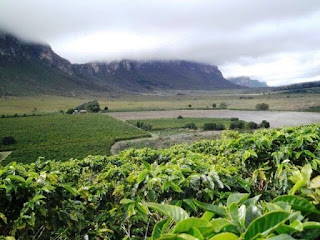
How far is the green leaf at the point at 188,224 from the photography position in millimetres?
1208

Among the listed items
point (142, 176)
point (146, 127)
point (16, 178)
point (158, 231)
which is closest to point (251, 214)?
point (158, 231)

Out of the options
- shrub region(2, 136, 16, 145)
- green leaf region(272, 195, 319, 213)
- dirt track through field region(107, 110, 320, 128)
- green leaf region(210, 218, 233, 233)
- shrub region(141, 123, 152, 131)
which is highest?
green leaf region(272, 195, 319, 213)

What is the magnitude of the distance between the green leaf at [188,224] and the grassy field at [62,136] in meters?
48.4

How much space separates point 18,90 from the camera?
16188cm

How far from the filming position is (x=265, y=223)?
1153mm

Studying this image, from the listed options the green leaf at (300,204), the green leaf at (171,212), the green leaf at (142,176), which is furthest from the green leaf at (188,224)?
the green leaf at (142,176)

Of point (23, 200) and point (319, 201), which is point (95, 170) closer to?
point (23, 200)

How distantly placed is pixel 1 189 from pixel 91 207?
1288 mm

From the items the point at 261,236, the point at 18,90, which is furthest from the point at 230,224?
the point at 18,90

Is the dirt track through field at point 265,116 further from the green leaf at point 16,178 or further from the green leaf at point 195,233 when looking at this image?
the green leaf at point 195,233

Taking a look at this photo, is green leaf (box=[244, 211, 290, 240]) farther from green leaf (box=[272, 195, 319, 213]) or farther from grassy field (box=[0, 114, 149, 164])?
grassy field (box=[0, 114, 149, 164])

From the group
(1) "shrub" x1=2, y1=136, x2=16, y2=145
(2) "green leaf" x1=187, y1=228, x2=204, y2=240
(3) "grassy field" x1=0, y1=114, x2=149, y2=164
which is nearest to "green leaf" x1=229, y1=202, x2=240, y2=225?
(2) "green leaf" x1=187, y1=228, x2=204, y2=240

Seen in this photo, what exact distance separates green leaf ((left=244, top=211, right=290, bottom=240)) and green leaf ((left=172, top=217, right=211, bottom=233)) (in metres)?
0.19

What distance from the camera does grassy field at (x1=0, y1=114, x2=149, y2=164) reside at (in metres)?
50.5
